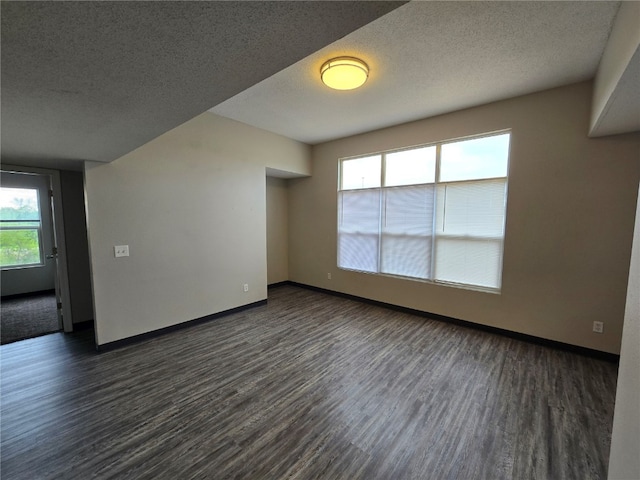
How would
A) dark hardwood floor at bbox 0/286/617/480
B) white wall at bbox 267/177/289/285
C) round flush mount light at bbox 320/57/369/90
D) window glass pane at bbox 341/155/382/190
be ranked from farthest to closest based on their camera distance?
1. white wall at bbox 267/177/289/285
2. window glass pane at bbox 341/155/382/190
3. round flush mount light at bbox 320/57/369/90
4. dark hardwood floor at bbox 0/286/617/480

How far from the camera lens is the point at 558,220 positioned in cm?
298

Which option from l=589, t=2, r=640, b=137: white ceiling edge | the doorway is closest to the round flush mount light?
l=589, t=2, r=640, b=137: white ceiling edge

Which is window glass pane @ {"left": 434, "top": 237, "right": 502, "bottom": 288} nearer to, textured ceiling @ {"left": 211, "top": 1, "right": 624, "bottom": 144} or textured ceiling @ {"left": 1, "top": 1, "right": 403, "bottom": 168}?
textured ceiling @ {"left": 211, "top": 1, "right": 624, "bottom": 144}

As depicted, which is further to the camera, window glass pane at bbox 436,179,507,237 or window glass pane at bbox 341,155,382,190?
window glass pane at bbox 341,155,382,190

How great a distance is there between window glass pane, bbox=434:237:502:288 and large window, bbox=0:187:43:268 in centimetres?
737

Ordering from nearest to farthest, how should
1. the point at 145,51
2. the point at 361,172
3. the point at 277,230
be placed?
the point at 145,51
the point at 361,172
the point at 277,230

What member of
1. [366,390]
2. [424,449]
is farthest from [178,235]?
[424,449]

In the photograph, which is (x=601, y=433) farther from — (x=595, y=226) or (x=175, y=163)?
(x=175, y=163)

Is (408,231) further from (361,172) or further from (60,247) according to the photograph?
(60,247)

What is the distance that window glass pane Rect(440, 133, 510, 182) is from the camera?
3320mm

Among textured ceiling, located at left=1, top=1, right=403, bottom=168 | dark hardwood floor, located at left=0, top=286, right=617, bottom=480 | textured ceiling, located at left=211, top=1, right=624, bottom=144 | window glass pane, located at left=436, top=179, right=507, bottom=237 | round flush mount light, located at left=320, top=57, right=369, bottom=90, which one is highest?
textured ceiling, located at left=211, top=1, right=624, bottom=144

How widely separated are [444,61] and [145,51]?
245cm

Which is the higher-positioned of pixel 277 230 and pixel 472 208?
pixel 472 208

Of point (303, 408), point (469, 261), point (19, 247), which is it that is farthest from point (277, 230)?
point (19, 247)
